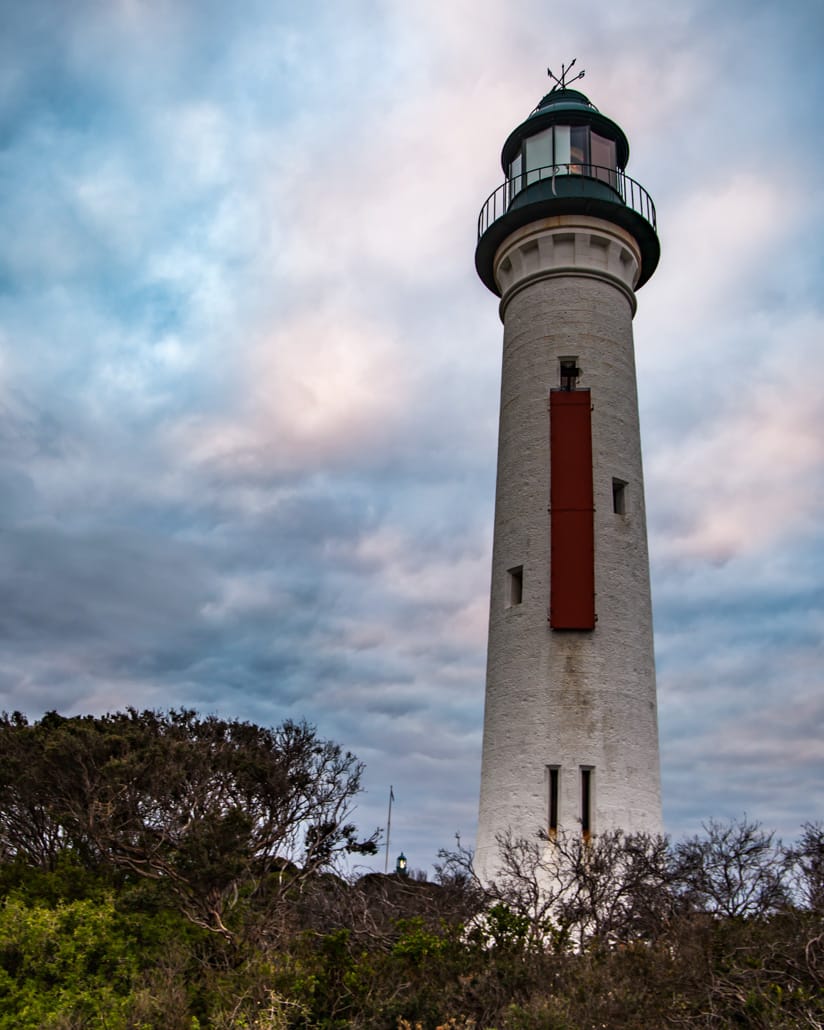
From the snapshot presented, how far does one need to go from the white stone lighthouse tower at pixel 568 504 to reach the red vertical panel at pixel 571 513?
32mm

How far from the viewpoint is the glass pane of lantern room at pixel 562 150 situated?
25.4 m

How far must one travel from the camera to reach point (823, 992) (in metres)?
11.4

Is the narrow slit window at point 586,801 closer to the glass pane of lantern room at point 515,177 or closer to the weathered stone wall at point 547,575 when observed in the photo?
the weathered stone wall at point 547,575

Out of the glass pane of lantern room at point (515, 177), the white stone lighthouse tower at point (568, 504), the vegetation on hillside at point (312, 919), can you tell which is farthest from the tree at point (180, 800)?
the glass pane of lantern room at point (515, 177)

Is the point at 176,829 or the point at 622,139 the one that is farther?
the point at 622,139

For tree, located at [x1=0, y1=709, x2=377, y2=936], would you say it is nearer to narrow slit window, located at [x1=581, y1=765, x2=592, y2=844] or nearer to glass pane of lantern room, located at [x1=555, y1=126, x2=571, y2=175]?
narrow slit window, located at [x1=581, y1=765, x2=592, y2=844]

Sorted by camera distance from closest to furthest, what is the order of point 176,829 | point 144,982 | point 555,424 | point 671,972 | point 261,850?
point 671,972, point 144,982, point 176,829, point 261,850, point 555,424

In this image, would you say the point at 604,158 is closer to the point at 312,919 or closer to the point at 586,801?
the point at 586,801

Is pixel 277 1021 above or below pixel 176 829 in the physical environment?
below

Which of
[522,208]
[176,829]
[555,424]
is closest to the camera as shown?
[176,829]

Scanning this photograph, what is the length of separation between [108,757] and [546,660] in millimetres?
9248

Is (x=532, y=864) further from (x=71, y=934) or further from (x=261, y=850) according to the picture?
(x=71, y=934)

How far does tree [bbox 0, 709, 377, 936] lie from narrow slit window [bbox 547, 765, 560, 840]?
14.2ft

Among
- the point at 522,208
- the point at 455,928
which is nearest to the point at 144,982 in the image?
the point at 455,928
